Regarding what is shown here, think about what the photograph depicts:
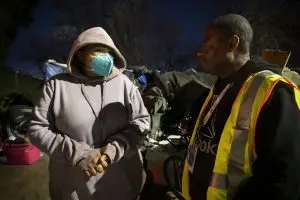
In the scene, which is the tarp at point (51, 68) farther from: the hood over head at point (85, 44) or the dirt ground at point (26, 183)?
the hood over head at point (85, 44)

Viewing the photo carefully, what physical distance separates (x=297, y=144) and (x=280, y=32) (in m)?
6.15

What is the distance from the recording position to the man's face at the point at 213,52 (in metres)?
A: 1.42

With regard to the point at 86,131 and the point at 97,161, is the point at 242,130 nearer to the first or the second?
the point at 97,161

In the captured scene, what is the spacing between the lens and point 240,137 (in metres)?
1.19

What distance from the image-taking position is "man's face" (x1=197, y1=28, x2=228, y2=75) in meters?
1.42

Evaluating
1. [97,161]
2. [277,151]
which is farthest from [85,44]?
[277,151]

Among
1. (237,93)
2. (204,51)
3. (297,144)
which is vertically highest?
(204,51)

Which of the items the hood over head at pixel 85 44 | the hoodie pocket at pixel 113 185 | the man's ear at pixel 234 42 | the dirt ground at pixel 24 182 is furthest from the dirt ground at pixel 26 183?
the man's ear at pixel 234 42

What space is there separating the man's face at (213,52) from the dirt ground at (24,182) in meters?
2.92

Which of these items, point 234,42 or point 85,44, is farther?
point 85,44

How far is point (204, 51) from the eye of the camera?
1.48 metres

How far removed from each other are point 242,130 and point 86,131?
88 cm

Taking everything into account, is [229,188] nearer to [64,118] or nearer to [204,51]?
[204,51]

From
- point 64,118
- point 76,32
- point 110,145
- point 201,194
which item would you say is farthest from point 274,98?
point 76,32
